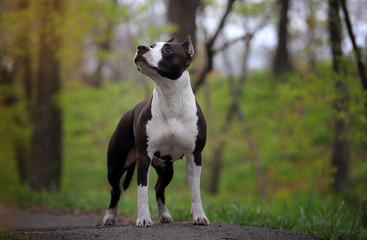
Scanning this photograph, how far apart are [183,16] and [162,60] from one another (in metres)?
6.44

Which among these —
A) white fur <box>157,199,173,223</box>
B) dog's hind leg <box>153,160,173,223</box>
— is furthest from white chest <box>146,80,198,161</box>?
white fur <box>157,199,173,223</box>

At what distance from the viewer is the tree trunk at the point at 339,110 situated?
703cm

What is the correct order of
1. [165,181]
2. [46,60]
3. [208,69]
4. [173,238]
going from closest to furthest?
[173,238]
[165,181]
[208,69]
[46,60]

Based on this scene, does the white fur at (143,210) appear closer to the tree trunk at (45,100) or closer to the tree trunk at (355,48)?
the tree trunk at (355,48)

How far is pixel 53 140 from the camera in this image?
11539mm

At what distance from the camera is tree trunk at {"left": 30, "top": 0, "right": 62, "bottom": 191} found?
34.3 feet

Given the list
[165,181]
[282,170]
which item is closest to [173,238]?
[165,181]

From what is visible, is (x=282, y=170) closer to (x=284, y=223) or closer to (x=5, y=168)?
(x=284, y=223)

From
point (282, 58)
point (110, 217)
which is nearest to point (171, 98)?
point (110, 217)

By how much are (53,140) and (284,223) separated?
8.53 m

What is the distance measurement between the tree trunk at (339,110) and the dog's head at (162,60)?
4.18 m

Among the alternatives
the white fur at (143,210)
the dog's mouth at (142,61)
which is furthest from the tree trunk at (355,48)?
the white fur at (143,210)

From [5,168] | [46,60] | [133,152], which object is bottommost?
[5,168]

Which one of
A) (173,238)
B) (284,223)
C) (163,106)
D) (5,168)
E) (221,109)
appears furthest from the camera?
(221,109)
